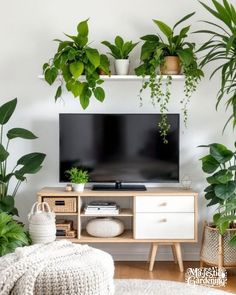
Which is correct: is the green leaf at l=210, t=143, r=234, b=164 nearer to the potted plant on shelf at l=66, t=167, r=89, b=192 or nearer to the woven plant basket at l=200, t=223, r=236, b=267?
the woven plant basket at l=200, t=223, r=236, b=267

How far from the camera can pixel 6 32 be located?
4852 mm

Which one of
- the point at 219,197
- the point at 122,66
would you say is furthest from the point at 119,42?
the point at 219,197

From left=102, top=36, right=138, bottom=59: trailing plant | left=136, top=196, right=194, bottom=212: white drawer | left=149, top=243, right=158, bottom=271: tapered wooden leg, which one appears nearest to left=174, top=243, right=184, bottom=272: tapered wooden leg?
left=149, top=243, right=158, bottom=271: tapered wooden leg

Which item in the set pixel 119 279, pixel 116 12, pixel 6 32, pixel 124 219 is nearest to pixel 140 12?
pixel 116 12

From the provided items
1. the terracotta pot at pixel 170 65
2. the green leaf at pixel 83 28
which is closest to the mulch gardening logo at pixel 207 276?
the terracotta pot at pixel 170 65

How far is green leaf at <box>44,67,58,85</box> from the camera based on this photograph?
450cm

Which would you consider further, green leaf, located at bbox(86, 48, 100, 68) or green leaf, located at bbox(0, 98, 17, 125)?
green leaf, located at bbox(0, 98, 17, 125)

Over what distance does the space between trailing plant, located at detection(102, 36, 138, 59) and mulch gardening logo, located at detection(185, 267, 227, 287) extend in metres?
1.92

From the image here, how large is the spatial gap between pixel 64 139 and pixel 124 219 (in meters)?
0.91

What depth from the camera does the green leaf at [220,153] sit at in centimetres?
434

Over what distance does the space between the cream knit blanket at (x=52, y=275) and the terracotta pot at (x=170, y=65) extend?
84.5 inches

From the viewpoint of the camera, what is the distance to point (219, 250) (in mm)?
4336

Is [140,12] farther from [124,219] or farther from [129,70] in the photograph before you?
[124,219]

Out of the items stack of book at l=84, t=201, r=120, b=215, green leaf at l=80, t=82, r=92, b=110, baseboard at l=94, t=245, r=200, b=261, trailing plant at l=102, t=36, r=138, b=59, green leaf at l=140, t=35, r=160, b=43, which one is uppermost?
green leaf at l=140, t=35, r=160, b=43
